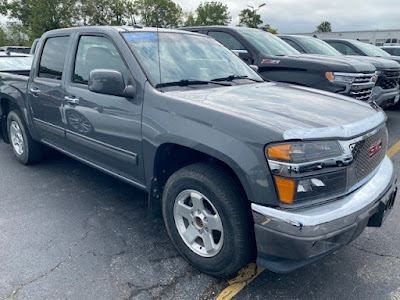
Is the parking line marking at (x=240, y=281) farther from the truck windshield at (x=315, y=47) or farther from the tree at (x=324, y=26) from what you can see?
the tree at (x=324, y=26)

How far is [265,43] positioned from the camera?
6.68 m

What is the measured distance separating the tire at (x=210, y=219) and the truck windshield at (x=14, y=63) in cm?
485

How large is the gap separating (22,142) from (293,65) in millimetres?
4427

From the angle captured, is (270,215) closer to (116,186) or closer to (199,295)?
(199,295)

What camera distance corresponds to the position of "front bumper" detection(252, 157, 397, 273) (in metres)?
1.95

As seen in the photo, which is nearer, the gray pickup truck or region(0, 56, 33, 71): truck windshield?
the gray pickup truck

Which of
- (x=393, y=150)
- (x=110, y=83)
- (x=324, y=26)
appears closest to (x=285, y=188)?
(x=110, y=83)

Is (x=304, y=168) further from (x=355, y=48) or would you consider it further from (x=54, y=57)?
(x=355, y=48)

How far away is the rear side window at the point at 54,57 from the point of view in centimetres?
378

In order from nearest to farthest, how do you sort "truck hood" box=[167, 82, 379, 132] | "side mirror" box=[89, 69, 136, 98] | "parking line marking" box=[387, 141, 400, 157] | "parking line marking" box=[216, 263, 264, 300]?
"truck hood" box=[167, 82, 379, 132], "parking line marking" box=[216, 263, 264, 300], "side mirror" box=[89, 69, 136, 98], "parking line marking" box=[387, 141, 400, 157]

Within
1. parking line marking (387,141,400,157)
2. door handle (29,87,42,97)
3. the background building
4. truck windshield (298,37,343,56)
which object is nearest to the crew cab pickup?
parking line marking (387,141,400,157)

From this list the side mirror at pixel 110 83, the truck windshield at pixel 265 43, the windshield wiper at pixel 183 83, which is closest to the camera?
the side mirror at pixel 110 83

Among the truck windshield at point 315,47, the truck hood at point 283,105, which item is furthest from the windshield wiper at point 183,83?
the truck windshield at point 315,47

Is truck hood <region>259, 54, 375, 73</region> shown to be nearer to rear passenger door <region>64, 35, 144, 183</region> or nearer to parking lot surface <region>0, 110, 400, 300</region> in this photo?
parking lot surface <region>0, 110, 400, 300</region>
